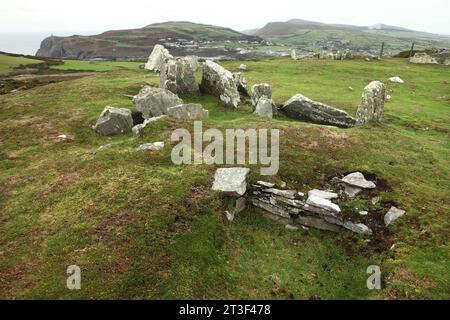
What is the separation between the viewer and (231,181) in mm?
24047

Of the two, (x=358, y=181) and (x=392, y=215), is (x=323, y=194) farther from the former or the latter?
(x=392, y=215)

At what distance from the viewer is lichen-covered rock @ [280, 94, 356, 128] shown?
1494 inches

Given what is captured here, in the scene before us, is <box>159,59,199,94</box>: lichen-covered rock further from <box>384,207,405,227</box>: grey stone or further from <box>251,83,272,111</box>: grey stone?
<box>384,207,405,227</box>: grey stone

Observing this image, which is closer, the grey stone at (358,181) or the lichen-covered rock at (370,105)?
the grey stone at (358,181)

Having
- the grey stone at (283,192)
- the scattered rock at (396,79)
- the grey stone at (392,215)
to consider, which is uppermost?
the grey stone at (283,192)

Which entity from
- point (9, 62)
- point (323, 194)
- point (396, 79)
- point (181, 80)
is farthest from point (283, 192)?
point (9, 62)

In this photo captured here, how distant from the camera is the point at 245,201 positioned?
80.8ft

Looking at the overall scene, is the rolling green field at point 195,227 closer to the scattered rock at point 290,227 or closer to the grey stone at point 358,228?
the scattered rock at point 290,227

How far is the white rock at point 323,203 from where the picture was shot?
22.5 meters

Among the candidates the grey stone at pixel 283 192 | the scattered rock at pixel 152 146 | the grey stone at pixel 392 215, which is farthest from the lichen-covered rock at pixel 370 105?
the scattered rock at pixel 152 146

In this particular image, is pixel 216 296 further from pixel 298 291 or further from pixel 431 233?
pixel 431 233

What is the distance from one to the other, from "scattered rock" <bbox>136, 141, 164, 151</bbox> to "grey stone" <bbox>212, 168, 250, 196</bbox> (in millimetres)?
5664

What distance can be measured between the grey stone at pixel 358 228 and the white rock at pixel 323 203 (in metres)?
1.03
